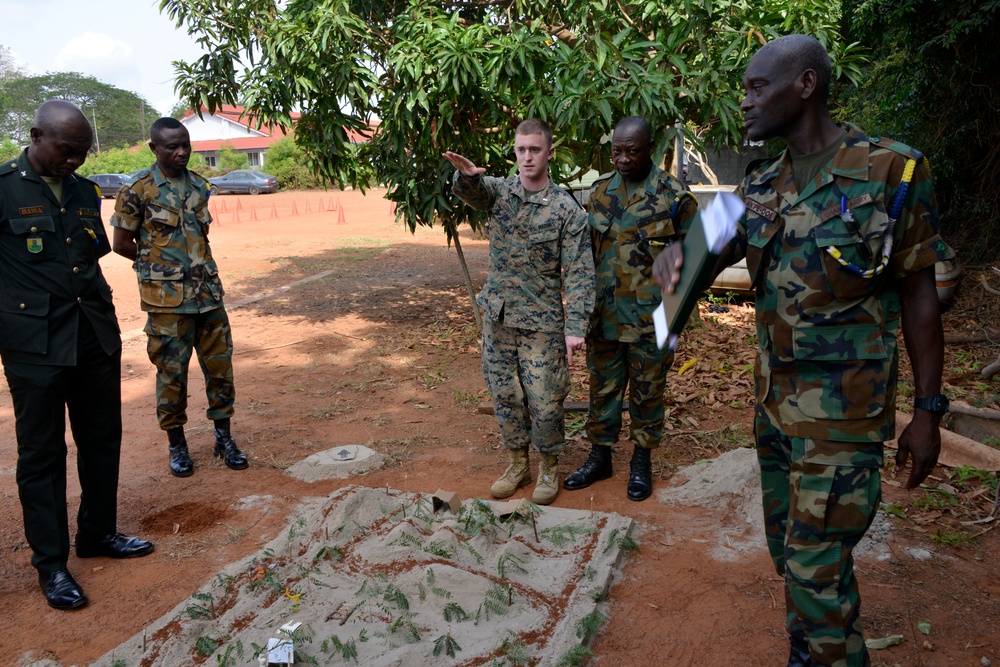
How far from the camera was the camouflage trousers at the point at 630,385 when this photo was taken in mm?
4367

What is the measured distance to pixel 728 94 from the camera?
6160 millimetres

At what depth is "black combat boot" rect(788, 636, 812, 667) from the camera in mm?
2689

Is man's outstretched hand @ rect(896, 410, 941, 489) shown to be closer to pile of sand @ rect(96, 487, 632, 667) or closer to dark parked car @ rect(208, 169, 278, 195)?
pile of sand @ rect(96, 487, 632, 667)

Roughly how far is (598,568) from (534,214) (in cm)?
187

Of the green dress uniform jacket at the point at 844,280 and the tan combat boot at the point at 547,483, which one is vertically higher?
the green dress uniform jacket at the point at 844,280

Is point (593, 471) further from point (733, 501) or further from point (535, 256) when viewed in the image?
point (535, 256)

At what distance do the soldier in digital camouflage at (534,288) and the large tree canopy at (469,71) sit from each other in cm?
171

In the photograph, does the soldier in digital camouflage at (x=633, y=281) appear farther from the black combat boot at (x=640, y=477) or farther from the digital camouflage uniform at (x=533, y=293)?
the digital camouflage uniform at (x=533, y=293)

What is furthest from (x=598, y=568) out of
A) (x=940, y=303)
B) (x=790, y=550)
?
(x=940, y=303)

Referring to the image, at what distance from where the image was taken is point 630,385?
449cm

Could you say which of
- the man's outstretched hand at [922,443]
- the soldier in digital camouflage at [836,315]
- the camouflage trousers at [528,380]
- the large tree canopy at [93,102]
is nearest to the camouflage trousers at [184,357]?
the camouflage trousers at [528,380]

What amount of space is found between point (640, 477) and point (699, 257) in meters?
2.46

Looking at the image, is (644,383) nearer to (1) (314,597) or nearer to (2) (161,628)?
(1) (314,597)

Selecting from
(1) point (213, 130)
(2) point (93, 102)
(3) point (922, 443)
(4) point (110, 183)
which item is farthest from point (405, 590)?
(2) point (93, 102)
